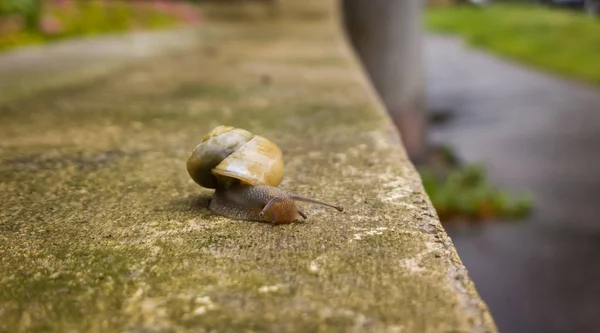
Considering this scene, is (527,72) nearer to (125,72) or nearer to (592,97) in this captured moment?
(592,97)

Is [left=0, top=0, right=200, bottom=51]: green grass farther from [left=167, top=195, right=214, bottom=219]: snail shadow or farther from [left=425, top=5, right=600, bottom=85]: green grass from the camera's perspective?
[left=425, top=5, right=600, bottom=85]: green grass

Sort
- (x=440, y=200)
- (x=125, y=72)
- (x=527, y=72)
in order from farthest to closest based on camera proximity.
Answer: (x=527, y=72) → (x=440, y=200) → (x=125, y=72)

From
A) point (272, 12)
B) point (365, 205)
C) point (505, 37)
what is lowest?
point (505, 37)

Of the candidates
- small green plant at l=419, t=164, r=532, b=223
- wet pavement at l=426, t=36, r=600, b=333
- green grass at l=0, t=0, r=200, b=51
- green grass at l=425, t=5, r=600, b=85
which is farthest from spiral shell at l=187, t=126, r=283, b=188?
green grass at l=425, t=5, r=600, b=85

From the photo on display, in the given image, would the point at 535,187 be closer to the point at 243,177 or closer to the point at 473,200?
the point at 473,200

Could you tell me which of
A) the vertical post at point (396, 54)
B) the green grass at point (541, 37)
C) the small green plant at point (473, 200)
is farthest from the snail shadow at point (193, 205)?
the green grass at point (541, 37)

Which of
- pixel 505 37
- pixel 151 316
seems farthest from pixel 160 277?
pixel 505 37

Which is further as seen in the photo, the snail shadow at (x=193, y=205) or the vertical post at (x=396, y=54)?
the vertical post at (x=396, y=54)

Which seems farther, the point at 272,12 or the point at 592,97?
the point at 592,97

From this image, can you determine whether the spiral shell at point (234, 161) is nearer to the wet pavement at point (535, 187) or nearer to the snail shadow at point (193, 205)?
the snail shadow at point (193, 205)
